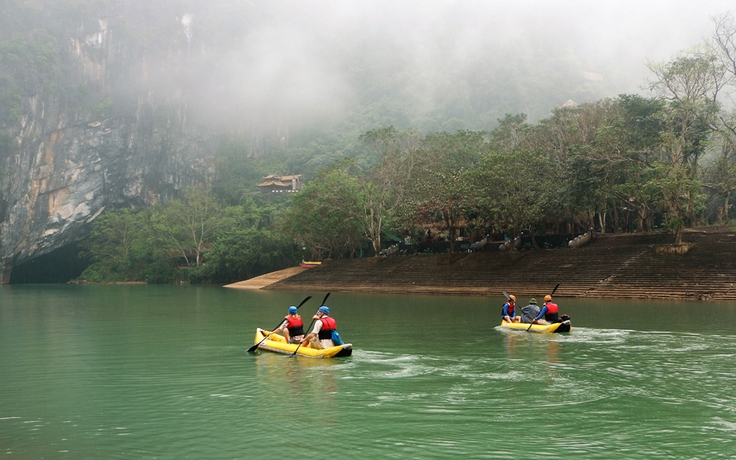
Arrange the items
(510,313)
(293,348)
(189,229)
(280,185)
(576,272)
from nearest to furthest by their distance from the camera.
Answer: (293,348)
(510,313)
(576,272)
(189,229)
(280,185)

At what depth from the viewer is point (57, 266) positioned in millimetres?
80938

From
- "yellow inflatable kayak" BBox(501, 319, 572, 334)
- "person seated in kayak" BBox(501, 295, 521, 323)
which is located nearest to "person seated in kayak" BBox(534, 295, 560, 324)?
"yellow inflatable kayak" BBox(501, 319, 572, 334)

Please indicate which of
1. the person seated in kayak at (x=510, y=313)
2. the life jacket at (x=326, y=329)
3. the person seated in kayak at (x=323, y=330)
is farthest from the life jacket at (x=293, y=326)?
the person seated in kayak at (x=510, y=313)

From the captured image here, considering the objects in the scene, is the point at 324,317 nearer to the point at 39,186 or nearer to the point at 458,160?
the point at 458,160

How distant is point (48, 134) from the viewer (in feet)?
267

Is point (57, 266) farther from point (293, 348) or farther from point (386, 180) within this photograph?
point (293, 348)

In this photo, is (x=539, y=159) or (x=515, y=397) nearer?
(x=515, y=397)

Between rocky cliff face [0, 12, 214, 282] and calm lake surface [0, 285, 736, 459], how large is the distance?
210 ft

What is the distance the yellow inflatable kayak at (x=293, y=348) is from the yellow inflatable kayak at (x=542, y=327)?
6562 mm

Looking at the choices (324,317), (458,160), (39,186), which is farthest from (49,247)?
(324,317)

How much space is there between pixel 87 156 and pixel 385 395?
264ft

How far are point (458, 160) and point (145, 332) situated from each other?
37862 mm

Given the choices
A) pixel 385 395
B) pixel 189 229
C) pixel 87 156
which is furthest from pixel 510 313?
pixel 87 156

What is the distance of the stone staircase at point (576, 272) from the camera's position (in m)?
29.6
